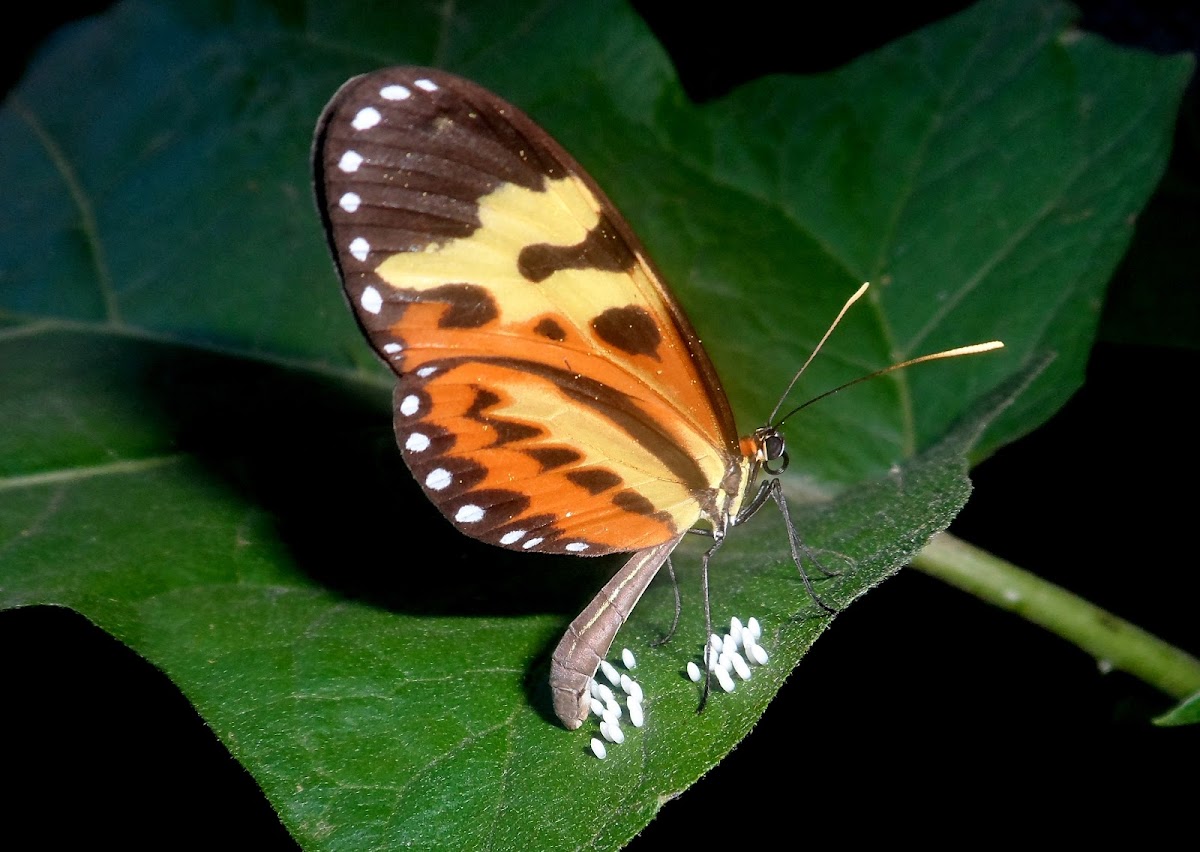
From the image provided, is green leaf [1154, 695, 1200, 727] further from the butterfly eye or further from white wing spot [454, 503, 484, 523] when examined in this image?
white wing spot [454, 503, 484, 523]

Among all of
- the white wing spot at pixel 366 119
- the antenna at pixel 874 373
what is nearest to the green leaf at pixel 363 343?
the antenna at pixel 874 373

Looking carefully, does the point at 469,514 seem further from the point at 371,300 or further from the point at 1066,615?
the point at 1066,615

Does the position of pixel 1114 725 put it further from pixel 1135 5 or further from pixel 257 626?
pixel 1135 5

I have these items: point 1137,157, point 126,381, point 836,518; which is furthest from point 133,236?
point 1137,157

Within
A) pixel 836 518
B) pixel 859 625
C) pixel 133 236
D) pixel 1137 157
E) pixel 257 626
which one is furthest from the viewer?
pixel 133 236

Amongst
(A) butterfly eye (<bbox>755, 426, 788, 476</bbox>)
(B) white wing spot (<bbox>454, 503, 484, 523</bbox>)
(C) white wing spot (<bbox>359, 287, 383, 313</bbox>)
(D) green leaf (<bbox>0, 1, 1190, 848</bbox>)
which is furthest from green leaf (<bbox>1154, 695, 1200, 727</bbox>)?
(C) white wing spot (<bbox>359, 287, 383, 313</bbox>)

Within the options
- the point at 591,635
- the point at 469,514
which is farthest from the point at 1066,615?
the point at 469,514
